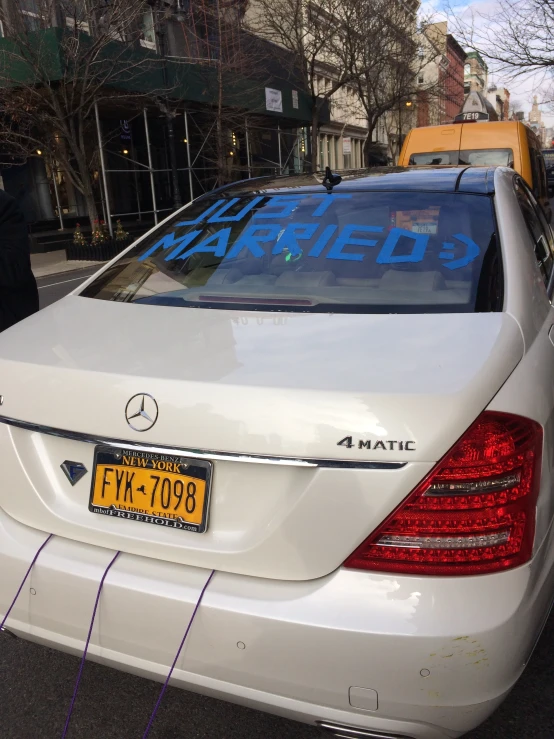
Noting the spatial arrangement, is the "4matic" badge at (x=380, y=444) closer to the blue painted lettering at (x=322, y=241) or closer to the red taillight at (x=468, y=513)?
the red taillight at (x=468, y=513)

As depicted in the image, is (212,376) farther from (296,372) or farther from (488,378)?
(488,378)

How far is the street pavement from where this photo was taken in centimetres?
215

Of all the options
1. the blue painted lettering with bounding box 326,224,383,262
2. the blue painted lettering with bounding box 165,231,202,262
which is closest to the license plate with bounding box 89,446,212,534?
Result: the blue painted lettering with bounding box 326,224,383,262

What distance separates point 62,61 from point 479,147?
1046 centimetres

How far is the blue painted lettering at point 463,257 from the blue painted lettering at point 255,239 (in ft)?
2.23

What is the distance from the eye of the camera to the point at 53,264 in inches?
691

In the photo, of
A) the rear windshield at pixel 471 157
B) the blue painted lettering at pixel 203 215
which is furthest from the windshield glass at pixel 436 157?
the blue painted lettering at pixel 203 215

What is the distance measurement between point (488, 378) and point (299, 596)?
0.70 m

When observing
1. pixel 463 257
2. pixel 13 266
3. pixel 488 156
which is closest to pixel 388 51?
pixel 488 156

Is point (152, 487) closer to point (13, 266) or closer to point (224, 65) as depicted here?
point (13, 266)

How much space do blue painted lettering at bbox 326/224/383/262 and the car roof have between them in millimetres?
324

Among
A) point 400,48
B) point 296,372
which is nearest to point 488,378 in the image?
point 296,372

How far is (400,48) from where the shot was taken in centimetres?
2912

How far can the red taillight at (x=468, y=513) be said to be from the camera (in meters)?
1.47
